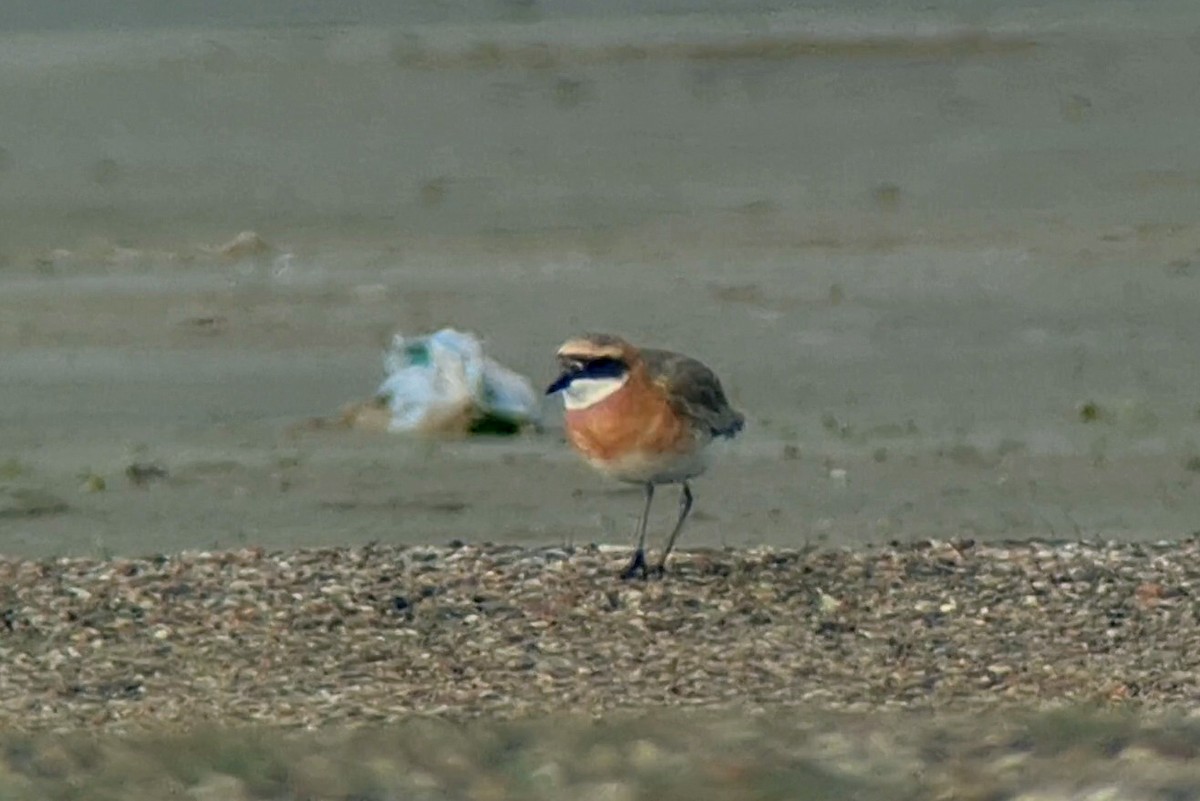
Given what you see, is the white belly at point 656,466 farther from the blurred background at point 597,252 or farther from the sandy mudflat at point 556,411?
the blurred background at point 597,252

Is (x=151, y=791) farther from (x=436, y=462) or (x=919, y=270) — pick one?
(x=919, y=270)

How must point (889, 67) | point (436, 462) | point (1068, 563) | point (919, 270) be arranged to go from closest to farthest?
point (1068, 563) → point (436, 462) → point (919, 270) → point (889, 67)

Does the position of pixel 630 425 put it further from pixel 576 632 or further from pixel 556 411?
pixel 556 411

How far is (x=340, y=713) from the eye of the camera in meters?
6.38

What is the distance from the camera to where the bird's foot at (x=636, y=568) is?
753cm

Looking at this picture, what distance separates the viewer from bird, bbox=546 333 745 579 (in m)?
7.67

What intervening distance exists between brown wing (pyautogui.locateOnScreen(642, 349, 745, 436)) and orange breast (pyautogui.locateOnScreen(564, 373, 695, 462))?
4 centimetres

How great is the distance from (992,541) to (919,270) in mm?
4345

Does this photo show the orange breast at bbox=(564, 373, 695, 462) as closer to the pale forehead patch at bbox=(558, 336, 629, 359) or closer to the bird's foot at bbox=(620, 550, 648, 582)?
the pale forehead patch at bbox=(558, 336, 629, 359)

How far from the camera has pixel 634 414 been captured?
7684 mm

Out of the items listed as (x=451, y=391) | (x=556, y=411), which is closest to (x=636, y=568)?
(x=451, y=391)

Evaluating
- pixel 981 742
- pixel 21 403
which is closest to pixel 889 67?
pixel 21 403

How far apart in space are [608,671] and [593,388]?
1.12 metres

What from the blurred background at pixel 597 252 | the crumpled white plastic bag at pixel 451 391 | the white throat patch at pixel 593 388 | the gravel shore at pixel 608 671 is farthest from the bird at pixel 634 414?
the crumpled white plastic bag at pixel 451 391
